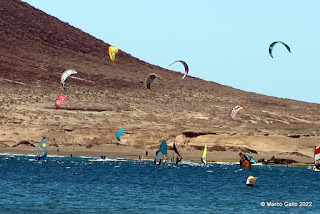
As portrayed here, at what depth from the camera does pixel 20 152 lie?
85.3 metres

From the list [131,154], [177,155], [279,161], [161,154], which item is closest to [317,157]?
[279,161]

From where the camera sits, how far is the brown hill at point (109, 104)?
293 ft

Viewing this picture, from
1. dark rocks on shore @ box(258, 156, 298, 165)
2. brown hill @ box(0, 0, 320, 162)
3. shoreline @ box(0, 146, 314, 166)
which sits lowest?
dark rocks on shore @ box(258, 156, 298, 165)

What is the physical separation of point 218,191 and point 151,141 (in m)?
39.5

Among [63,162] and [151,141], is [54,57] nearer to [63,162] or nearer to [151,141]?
[151,141]

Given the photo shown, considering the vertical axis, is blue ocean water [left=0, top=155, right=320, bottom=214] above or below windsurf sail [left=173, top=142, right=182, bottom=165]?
→ below

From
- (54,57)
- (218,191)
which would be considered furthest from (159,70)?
(218,191)

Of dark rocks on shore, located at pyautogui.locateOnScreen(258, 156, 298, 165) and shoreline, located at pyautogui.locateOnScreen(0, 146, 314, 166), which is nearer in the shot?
dark rocks on shore, located at pyautogui.locateOnScreen(258, 156, 298, 165)

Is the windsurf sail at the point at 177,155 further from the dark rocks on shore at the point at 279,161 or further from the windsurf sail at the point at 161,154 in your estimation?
the dark rocks on shore at the point at 279,161

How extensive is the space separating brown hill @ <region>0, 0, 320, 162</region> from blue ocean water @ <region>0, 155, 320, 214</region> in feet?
41.0

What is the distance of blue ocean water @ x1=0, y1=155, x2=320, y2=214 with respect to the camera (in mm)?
40062

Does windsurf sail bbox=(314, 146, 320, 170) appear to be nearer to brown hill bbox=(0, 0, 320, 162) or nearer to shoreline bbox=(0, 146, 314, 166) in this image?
shoreline bbox=(0, 146, 314, 166)

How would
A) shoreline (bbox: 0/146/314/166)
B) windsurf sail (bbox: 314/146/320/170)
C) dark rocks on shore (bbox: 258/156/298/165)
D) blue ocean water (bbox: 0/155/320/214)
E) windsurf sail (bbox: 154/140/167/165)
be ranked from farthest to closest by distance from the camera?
shoreline (bbox: 0/146/314/166) → dark rocks on shore (bbox: 258/156/298/165) → windsurf sail (bbox: 154/140/167/165) → windsurf sail (bbox: 314/146/320/170) → blue ocean water (bbox: 0/155/320/214)

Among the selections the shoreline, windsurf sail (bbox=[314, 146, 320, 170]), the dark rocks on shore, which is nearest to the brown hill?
the shoreline
